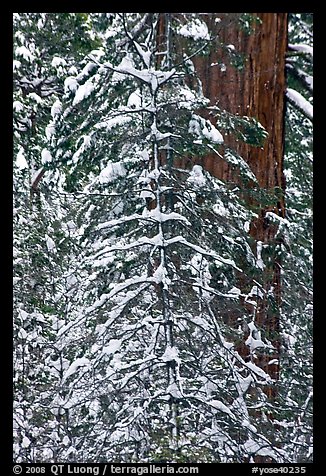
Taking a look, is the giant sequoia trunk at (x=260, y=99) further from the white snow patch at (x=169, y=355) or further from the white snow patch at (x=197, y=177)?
the white snow patch at (x=169, y=355)

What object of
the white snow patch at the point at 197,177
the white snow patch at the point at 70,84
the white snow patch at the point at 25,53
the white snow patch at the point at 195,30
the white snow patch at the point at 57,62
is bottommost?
the white snow patch at the point at 197,177

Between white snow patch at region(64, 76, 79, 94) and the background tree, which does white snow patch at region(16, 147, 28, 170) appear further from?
white snow patch at region(64, 76, 79, 94)

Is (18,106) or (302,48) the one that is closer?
(18,106)

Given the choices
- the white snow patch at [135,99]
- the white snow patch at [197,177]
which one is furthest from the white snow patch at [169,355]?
the white snow patch at [135,99]

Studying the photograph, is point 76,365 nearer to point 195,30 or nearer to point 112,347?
point 112,347

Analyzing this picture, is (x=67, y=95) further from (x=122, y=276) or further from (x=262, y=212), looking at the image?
(x=262, y=212)

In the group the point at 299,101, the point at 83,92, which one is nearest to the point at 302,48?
the point at 299,101
